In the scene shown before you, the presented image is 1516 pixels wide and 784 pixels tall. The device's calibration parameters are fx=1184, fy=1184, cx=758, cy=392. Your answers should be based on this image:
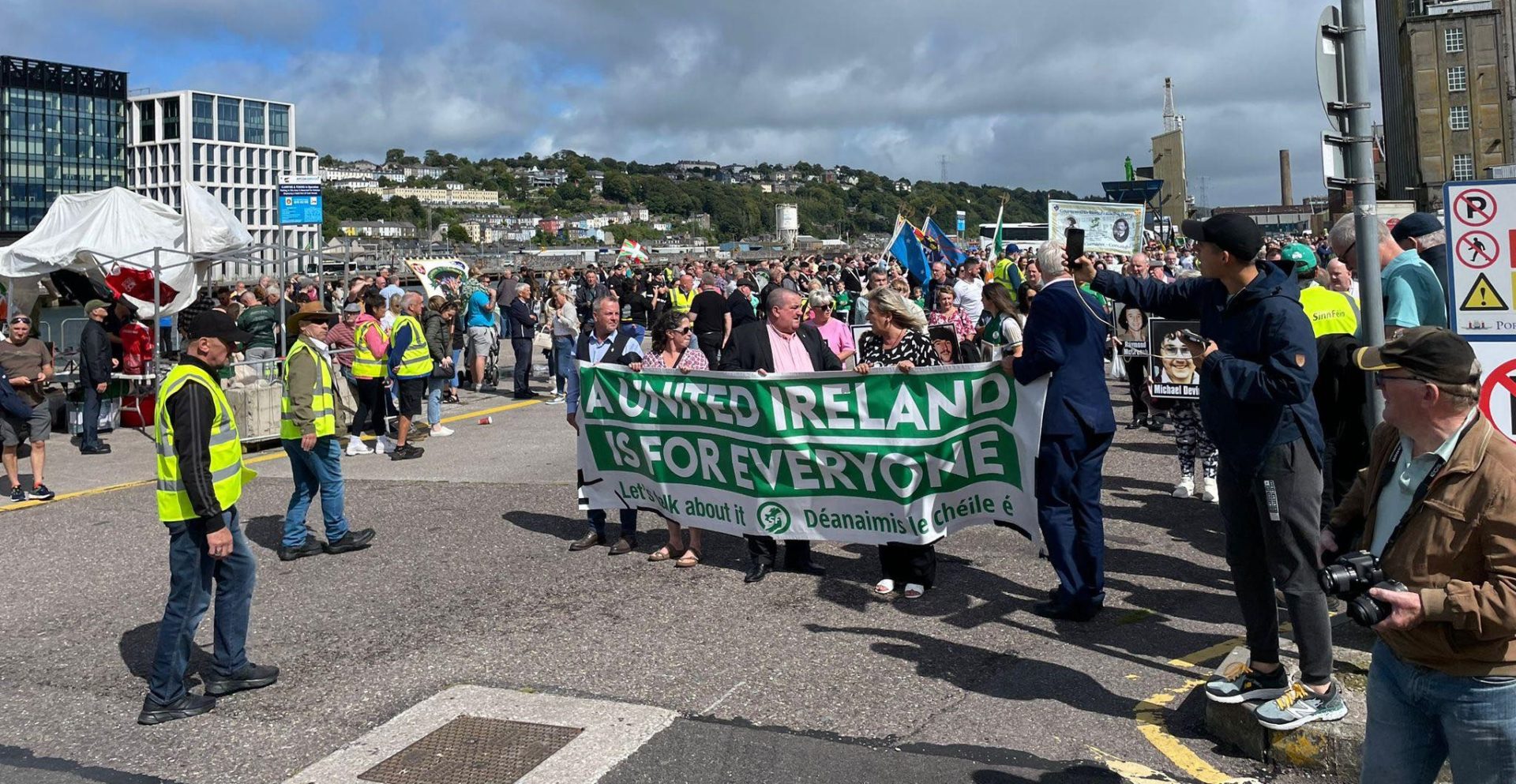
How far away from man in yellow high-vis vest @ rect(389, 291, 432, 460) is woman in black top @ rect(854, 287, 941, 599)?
6976mm

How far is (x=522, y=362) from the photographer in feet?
61.2

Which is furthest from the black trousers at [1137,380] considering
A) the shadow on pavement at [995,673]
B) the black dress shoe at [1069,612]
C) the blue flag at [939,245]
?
the blue flag at [939,245]

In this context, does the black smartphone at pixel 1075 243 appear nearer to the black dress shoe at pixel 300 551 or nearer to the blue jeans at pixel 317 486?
the blue jeans at pixel 317 486

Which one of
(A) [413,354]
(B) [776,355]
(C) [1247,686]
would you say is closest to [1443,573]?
(C) [1247,686]

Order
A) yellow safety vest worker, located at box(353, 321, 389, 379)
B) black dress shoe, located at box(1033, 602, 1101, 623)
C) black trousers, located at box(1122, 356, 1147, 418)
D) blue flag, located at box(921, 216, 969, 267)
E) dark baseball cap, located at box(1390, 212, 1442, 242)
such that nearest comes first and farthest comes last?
black dress shoe, located at box(1033, 602, 1101, 623) < dark baseball cap, located at box(1390, 212, 1442, 242) < black trousers, located at box(1122, 356, 1147, 418) < yellow safety vest worker, located at box(353, 321, 389, 379) < blue flag, located at box(921, 216, 969, 267)

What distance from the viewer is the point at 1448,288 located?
237 inches

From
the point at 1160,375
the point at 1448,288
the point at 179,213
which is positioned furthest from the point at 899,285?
the point at 179,213

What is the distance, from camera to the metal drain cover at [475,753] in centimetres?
490

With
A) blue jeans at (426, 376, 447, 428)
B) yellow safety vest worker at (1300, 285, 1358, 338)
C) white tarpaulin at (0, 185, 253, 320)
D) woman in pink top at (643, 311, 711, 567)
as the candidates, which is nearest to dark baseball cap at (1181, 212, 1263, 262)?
yellow safety vest worker at (1300, 285, 1358, 338)

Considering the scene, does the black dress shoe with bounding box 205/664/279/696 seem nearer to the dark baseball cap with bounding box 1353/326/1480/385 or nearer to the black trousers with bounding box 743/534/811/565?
the black trousers with bounding box 743/534/811/565

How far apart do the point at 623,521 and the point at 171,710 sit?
353cm

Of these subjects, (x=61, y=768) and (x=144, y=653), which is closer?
(x=61, y=768)

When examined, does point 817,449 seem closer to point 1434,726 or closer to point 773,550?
point 773,550

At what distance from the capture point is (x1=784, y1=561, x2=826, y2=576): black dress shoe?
25.7 feet
